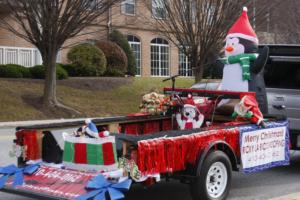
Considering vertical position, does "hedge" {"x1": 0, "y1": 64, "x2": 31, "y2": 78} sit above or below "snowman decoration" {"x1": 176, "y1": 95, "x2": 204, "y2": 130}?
above

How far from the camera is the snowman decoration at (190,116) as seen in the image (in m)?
8.23

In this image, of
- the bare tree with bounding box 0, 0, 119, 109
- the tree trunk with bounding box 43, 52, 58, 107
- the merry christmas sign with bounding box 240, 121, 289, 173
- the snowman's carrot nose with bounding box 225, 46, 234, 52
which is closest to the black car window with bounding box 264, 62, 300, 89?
the snowman's carrot nose with bounding box 225, 46, 234, 52

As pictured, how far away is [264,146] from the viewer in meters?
7.53

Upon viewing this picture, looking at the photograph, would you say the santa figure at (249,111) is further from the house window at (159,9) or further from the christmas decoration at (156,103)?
the house window at (159,9)

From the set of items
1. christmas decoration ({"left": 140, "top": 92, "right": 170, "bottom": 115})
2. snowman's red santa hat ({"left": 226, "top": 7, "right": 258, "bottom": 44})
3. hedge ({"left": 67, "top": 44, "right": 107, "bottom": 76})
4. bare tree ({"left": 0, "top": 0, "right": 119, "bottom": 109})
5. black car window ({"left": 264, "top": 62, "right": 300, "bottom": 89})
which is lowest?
christmas decoration ({"left": 140, "top": 92, "right": 170, "bottom": 115})

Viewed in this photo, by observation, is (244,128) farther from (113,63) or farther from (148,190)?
(113,63)

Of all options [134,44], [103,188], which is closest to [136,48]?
[134,44]

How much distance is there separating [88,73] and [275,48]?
19.1 meters

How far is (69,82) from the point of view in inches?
1030

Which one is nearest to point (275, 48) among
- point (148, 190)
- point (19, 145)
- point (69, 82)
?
point (148, 190)

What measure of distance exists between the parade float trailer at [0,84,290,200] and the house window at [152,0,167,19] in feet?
56.5

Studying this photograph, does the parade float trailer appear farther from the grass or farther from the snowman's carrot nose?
the grass

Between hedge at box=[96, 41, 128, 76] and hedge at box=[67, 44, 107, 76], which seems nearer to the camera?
hedge at box=[67, 44, 107, 76]

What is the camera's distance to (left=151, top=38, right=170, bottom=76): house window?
3803 centimetres
